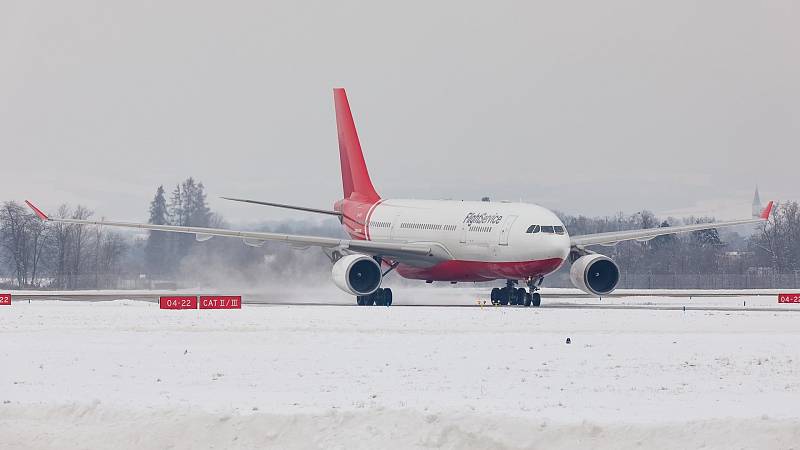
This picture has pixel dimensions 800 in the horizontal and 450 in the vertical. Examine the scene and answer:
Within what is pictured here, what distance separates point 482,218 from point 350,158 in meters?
15.4

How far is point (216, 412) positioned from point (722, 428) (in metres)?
7.57

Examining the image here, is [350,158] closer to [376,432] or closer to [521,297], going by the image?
[521,297]

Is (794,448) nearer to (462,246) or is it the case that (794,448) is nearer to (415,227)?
(462,246)

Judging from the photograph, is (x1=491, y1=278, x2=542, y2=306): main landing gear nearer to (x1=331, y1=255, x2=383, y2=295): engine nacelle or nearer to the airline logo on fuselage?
the airline logo on fuselage

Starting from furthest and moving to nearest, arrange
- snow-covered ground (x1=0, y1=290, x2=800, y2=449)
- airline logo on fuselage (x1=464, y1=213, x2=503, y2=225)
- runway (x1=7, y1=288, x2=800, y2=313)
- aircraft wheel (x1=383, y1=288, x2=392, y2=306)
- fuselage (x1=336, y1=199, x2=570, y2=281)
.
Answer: aircraft wheel (x1=383, y1=288, x2=392, y2=306) < airline logo on fuselage (x1=464, y1=213, x2=503, y2=225) < runway (x1=7, y1=288, x2=800, y2=313) < fuselage (x1=336, y1=199, x2=570, y2=281) < snow-covered ground (x1=0, y1=290, x2=800, y2=449)

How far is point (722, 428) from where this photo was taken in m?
18.0

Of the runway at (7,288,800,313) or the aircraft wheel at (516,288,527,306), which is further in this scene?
the aircraft wheel at (516,288,527,306)

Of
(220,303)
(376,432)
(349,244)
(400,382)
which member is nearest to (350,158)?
(349,244)

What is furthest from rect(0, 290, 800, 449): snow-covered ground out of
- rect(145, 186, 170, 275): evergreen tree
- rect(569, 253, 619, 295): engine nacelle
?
rect(145, 186, 170, 275): evergreen tree

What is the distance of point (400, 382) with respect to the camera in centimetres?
2316

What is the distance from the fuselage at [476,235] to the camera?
4631cm

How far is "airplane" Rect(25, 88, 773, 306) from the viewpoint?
46.8 m

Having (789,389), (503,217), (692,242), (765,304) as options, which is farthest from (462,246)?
(692,242)

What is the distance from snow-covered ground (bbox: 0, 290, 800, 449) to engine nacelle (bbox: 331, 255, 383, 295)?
31.1 ft
